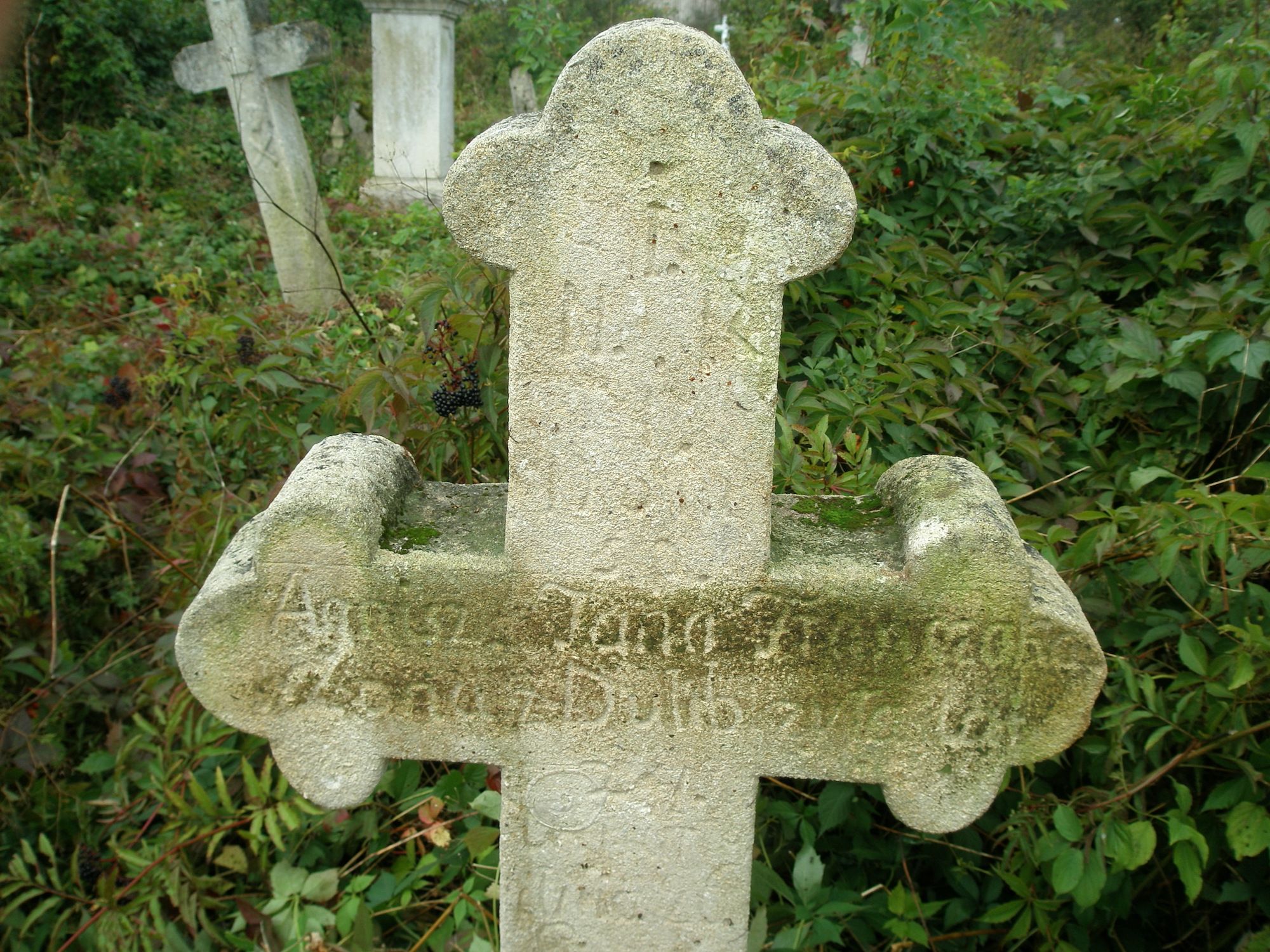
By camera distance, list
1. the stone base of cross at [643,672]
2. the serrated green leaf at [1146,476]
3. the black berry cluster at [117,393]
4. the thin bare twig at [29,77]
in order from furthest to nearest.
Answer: the thin bare twig at [29,77] → the black berry cluster at [117,393] → the serrated green leaf at [1146,476] → the stone base of cross at [643,672]

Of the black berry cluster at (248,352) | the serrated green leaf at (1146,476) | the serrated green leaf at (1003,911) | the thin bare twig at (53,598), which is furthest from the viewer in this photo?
the black berry cluster at (248,352)

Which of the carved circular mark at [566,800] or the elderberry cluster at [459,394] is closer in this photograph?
the carved circular mark at [566,800]

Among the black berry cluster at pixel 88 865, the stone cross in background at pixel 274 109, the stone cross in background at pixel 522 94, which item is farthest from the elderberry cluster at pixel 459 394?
the stone cross in background at pixel 522 94

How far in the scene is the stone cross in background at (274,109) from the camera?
508 cm

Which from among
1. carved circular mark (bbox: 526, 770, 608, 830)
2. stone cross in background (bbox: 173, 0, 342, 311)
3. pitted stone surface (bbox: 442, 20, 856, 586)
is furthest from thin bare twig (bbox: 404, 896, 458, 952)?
stone cross in background (bbox: 173, 0, 342, 311)

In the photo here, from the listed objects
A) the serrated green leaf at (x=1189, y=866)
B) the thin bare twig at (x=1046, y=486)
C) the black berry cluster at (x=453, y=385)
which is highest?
the black berry cluster at (x=453, y=385)

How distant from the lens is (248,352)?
2615 millimetres

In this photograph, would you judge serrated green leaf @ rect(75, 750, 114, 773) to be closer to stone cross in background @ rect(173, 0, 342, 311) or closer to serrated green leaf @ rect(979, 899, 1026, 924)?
serrated green leaf @ rect(979, 899, 1026, 924)

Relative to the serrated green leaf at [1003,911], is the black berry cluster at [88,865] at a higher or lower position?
lower

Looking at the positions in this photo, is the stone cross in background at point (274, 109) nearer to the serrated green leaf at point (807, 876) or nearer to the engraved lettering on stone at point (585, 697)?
the engraved lettering on stone at point (585, 697)

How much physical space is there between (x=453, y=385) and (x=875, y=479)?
1037 millimetres

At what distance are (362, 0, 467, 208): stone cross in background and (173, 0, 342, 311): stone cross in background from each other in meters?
1.58

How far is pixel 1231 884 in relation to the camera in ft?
5.61

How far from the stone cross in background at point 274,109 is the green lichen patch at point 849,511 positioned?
4.06m
